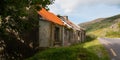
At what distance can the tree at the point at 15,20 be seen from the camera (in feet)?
61.6

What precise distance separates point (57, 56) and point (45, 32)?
472 inches

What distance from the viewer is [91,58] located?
63.4 ft

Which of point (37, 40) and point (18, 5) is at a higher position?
point (18, 5)

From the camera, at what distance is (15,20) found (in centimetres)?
2333

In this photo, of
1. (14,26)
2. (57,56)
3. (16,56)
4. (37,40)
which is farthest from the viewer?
(37,40)

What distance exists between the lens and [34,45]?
2972 cm

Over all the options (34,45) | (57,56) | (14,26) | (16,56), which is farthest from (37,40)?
(57,56)

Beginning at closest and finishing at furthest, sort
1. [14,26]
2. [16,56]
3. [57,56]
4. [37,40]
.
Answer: [57,56] < [14,26] < [16,56] < [37,40]

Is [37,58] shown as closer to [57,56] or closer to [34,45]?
[57,56]

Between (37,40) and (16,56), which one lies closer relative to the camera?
(16,56)

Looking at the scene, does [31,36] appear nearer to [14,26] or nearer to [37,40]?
[37,40]

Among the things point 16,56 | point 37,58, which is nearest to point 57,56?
point 37,58

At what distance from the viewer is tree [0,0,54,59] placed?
18766 mm

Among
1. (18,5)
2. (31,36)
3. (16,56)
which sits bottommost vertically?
(16,56)
